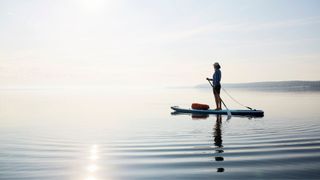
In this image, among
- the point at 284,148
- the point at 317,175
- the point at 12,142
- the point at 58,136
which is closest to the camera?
the point at 317,175

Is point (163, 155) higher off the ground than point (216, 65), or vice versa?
point (216, 65)

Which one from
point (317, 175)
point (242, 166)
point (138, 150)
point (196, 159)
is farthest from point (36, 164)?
point (317, 175)

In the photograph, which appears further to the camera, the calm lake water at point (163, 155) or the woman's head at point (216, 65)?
the woman's head at point (216, 65)

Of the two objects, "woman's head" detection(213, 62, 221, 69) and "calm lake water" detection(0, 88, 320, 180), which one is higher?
"woman's head" detection(213, 62, 221, 69)

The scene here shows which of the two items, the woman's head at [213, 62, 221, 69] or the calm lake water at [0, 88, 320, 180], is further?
the woman's head at [213, 62, 221, 69]

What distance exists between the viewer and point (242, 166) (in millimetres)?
8070

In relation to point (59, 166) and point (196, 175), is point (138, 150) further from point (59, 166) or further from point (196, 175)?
point (196, 175)

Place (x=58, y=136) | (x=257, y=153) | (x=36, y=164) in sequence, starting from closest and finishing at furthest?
(x=36, y=164) → (x=257, y=153) → (x=58, y=136)

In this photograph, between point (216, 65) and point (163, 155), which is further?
point (216, 65)

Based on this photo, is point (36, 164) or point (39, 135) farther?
point (39, 135)

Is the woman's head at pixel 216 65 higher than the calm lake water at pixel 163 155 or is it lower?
higher

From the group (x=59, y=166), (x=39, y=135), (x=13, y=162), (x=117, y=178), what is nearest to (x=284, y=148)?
(x=117, y=178)

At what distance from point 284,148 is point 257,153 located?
1302mm

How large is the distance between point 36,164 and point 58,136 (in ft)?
19.2
